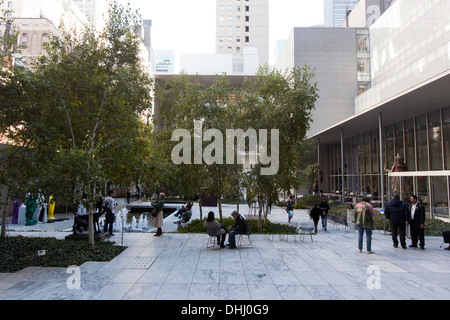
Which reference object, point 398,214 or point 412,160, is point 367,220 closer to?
point 398,214

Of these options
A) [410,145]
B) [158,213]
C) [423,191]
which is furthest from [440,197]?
[158,213]

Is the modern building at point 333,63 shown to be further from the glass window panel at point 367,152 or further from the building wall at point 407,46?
the glass window panel at point 367,152

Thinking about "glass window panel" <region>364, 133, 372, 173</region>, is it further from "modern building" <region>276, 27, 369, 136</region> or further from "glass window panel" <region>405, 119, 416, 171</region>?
"modern building" <region>276, 27, 369, 136</region>

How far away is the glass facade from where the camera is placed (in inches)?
672

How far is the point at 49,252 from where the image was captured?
29.6ft

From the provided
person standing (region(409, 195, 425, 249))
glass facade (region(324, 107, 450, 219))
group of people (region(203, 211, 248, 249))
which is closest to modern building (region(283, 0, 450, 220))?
glass facade (region(324, 107, 450, 219))

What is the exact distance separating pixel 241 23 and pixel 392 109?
8380 cm

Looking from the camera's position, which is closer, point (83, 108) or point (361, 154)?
point (83, 108)

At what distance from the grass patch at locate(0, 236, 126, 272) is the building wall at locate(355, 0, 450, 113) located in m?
22.0

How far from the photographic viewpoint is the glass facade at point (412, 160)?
17.1 meters

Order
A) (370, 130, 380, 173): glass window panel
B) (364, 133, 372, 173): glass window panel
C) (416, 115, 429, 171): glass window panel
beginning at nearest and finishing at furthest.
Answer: (416, 115, 429, 171): glass window panel, (370, 130, 380, 173): glass window panel, (364, 133, 372, 173): glass window panel

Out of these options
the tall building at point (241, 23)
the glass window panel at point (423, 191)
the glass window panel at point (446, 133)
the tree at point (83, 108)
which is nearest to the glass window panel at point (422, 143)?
the glass window panel at point (446, 133)
